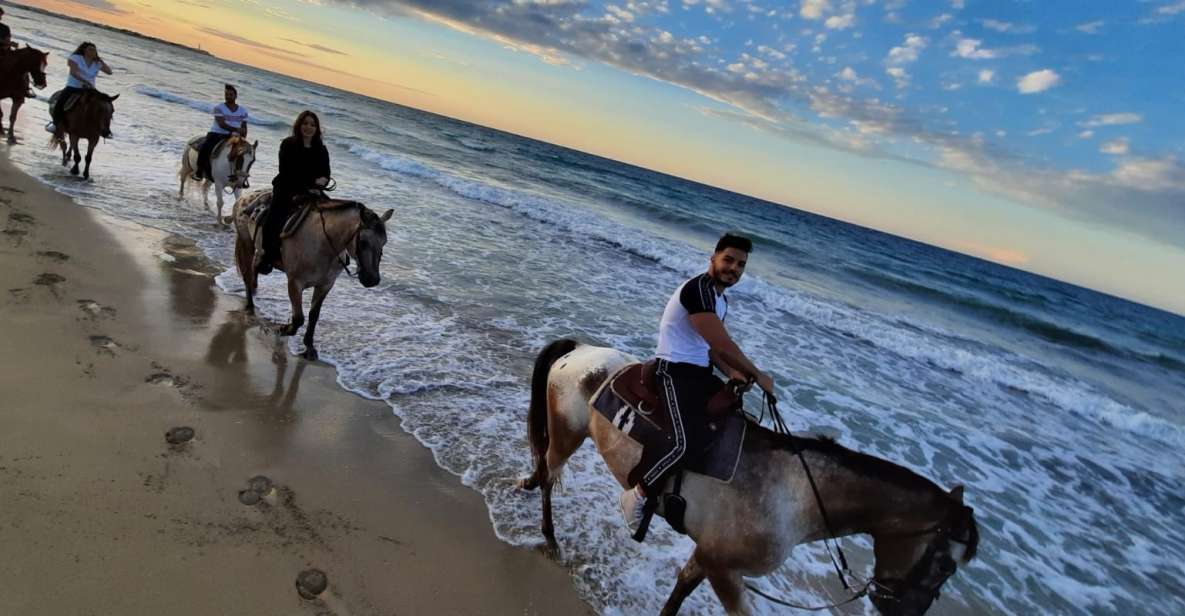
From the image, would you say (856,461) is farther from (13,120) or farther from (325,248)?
(13,120)

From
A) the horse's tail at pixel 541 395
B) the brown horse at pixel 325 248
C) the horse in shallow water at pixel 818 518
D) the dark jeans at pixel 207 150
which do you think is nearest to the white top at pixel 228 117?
the dark jeans at pixel 207 150

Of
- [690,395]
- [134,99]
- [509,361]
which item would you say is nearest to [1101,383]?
[509,361]

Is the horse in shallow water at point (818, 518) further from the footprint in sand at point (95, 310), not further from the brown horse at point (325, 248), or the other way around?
the footprint in sand at point (95, 310)

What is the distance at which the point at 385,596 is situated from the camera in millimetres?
3191

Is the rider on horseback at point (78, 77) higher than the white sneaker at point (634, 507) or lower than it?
higher

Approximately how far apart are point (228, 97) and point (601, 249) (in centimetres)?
1127

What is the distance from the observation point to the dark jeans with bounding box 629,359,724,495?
3.09 metres

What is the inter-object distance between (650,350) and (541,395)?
4.88m

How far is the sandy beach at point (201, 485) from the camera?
290 centimetres

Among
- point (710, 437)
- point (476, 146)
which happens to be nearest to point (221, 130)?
point (710, 437)

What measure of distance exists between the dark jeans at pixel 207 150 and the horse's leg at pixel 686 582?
1104 cm

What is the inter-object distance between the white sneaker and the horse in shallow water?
0.15m

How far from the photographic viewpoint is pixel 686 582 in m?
3.30

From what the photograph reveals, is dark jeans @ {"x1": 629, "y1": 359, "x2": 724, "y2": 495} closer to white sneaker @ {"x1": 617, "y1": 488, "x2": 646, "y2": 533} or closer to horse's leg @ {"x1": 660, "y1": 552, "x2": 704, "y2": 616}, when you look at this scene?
white sneaker @ {"x1": 617, "y1": 488, "x2": 646, "y2": 533}
